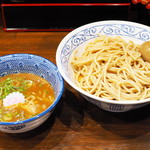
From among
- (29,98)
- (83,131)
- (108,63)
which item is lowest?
(83,131)

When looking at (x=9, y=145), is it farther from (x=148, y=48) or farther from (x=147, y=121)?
(x=148, y=48)

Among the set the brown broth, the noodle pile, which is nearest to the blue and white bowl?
the brown broth

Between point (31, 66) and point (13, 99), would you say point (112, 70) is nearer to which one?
point (31, 66)

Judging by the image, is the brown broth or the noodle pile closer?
the brown broth

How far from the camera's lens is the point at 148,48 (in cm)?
152

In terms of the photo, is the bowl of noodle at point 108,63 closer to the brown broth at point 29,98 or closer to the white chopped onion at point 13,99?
the brown broth at point 29,98

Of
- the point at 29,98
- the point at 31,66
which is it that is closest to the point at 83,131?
the point at 29,98

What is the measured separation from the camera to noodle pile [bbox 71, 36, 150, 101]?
4.51 feet

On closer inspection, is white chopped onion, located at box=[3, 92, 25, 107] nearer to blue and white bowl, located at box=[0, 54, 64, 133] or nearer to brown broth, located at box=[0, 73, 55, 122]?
brown broth, located at box=[0, 73, 55, 122]

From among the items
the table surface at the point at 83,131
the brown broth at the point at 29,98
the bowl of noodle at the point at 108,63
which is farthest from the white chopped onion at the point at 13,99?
the bowl of noodle at the point at 108,63

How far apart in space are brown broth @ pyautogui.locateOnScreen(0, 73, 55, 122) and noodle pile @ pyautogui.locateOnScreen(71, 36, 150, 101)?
0.21 meters

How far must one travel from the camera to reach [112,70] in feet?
4.88

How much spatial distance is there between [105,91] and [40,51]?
2.55 feet

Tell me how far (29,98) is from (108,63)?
21.3 inches
